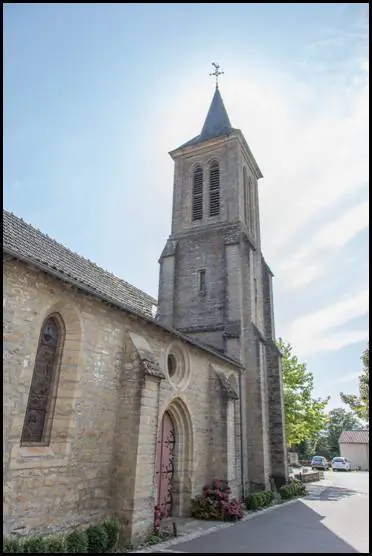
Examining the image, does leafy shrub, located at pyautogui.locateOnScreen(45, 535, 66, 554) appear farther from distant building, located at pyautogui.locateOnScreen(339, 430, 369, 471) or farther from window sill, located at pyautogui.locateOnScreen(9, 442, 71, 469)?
distant building, located at pyautogui.locateOnScreen(339, 430, 369, 471)

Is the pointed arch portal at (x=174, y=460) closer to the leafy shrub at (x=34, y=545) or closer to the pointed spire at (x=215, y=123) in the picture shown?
the leafy shrub at (x=34, y=545)

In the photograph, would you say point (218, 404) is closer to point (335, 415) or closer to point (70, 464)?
point (70, 464)

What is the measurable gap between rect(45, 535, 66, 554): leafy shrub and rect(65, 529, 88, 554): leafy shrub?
0.17m

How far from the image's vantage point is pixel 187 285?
1966cm

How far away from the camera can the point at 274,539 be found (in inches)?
356

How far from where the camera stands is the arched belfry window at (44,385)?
8.10 metres

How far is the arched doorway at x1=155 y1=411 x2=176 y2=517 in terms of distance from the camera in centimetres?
1173

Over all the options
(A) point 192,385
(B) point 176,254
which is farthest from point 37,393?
(B) point 176,254

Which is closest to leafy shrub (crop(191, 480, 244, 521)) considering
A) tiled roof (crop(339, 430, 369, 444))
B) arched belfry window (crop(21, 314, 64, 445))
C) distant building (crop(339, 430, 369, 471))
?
arched belfry window (crop(21, 314, 64, 445))

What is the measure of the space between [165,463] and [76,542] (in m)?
5.15

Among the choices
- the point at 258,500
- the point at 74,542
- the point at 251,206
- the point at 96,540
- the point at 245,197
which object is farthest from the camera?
the point at 251,206

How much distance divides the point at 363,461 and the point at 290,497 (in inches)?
1786

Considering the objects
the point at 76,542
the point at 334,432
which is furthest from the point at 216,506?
the point at 334,432

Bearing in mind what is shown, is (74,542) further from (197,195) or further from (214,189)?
(197,195)
